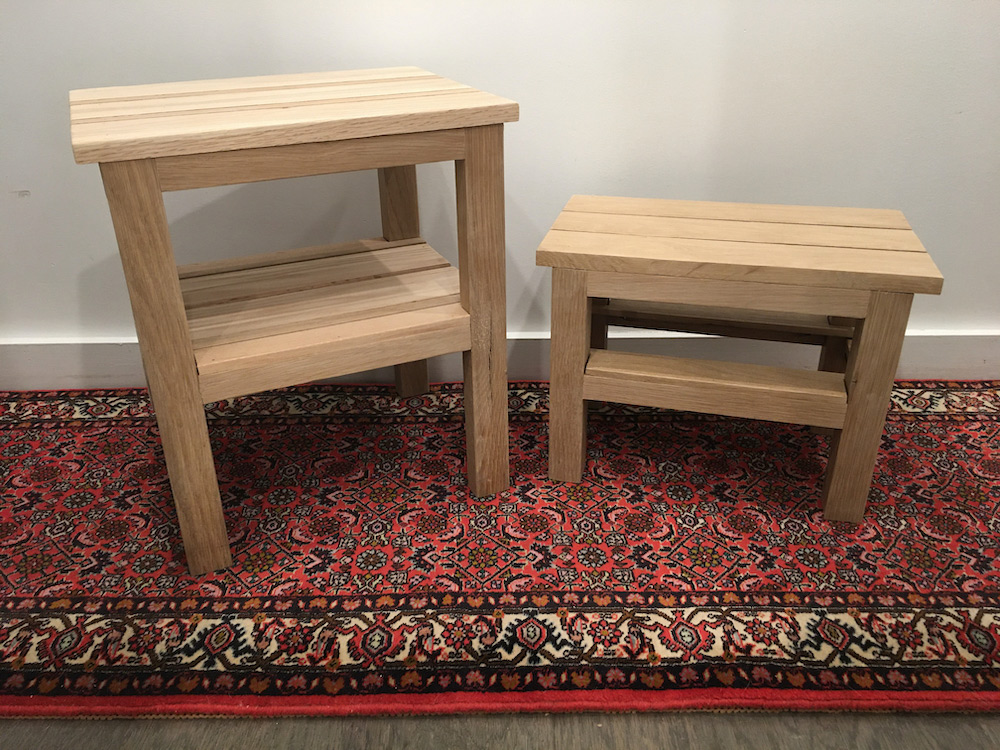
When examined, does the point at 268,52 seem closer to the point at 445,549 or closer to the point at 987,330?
the point at 445,549

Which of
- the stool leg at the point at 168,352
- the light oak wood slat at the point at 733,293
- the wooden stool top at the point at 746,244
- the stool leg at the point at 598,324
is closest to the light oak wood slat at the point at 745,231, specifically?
the wooden stool top at the point at 746,244

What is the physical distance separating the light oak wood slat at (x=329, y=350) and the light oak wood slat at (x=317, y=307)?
0.08 ft

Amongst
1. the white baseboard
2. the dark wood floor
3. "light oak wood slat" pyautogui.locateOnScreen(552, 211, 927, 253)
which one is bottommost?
the dark wood floor

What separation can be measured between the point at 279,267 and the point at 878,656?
1370 mm

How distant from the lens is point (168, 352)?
1.28 m

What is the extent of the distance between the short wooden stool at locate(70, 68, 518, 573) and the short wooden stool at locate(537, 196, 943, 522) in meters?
0.16

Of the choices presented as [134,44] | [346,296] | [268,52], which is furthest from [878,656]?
[134,44]

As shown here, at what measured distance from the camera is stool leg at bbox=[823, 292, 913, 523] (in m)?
1.41

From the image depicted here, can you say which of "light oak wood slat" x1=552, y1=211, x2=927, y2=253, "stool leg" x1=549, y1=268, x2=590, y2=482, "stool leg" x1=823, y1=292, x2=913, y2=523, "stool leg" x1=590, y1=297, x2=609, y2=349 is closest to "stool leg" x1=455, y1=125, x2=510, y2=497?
"stool leg" x1=549, y1=268, x2=590, y2=482

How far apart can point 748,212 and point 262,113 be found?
1.01 meters

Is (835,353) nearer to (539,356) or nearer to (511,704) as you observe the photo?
(539,356)

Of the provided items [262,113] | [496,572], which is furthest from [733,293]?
[262,113]

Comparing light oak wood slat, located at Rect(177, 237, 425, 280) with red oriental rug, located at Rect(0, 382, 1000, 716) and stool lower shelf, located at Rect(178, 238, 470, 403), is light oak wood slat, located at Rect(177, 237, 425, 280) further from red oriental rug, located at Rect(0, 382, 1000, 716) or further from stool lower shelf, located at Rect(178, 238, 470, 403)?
red oriental rug, located at Rect(0, 382, 1000, 716)

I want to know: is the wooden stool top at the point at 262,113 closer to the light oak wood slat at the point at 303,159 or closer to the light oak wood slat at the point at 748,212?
the light oak wood slat at the point at 303,159
